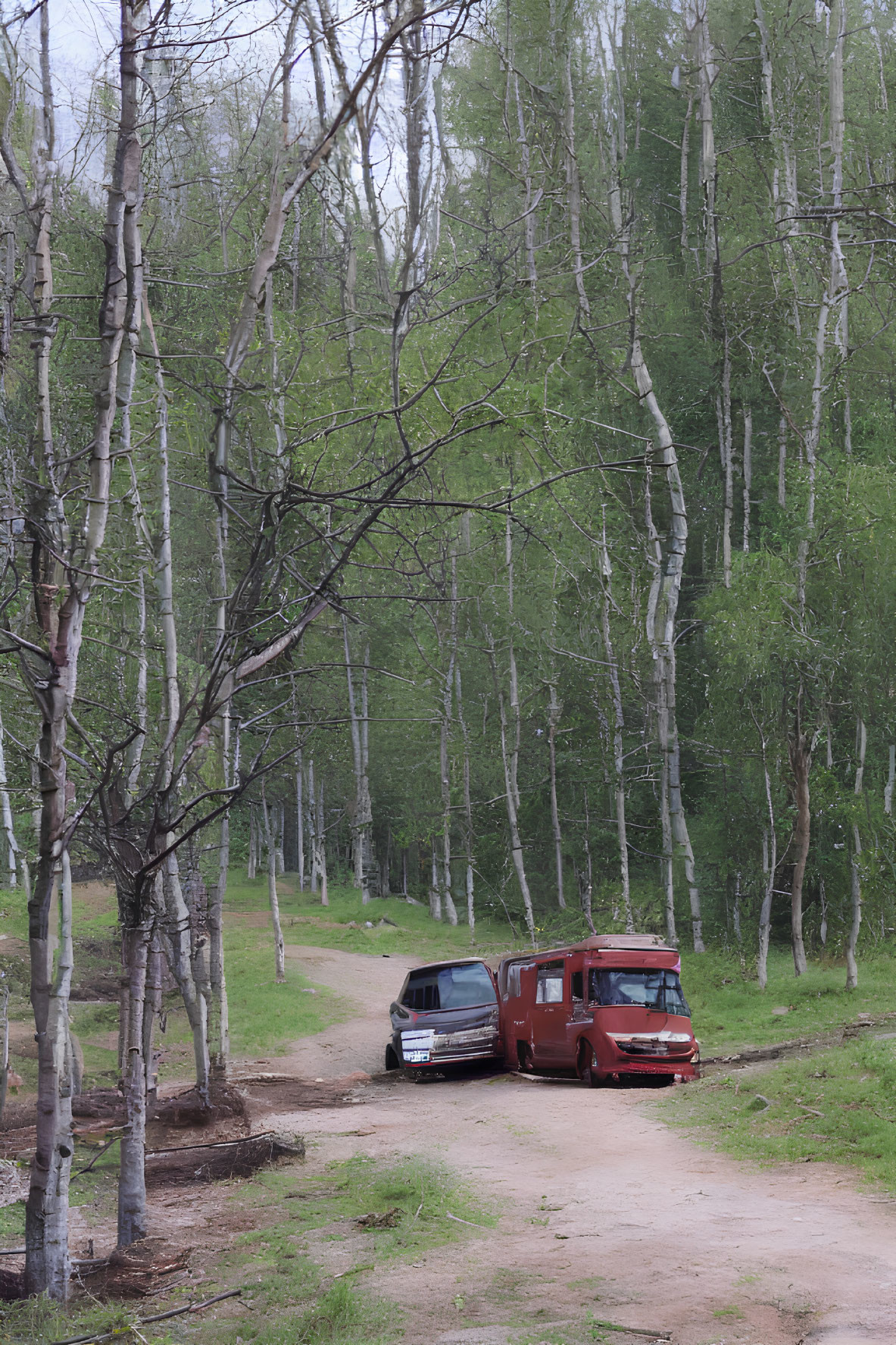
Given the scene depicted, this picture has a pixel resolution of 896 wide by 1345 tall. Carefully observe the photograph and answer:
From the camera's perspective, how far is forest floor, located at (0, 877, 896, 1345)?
6.20 metres

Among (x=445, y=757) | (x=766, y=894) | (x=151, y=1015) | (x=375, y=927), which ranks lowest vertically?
(x=375, y=927)

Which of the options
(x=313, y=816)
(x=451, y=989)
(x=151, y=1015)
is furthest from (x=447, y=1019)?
(x=313, y=816)

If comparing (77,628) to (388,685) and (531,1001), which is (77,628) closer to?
(531,1001)

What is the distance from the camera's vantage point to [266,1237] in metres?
8.62

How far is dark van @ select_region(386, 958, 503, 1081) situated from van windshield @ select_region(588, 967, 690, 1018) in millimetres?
2586

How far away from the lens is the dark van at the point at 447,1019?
58.7 ft

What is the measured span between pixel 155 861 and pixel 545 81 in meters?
30.6

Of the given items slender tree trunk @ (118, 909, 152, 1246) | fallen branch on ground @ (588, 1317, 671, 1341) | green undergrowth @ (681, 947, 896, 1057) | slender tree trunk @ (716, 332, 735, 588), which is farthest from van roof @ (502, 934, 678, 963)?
slender tree trunk @ (716, 332, 735, 588)

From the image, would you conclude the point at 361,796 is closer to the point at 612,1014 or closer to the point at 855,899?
the point at 855,899

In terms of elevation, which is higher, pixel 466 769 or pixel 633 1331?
pixel 466 769

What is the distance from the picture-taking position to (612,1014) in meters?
15.8

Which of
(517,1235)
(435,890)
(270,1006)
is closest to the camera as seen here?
(517,1235)

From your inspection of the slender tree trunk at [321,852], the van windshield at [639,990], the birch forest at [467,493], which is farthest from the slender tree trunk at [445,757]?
the van windshield at [639,990]

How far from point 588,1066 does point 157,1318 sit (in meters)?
10.3
